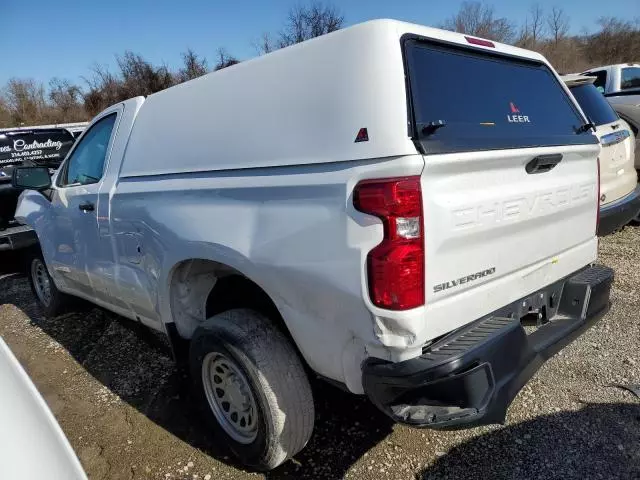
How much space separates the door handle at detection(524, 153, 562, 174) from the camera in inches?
88.6

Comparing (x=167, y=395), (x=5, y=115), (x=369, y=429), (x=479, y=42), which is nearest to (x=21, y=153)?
(x=167, y=395)

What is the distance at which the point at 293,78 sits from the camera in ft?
7.09

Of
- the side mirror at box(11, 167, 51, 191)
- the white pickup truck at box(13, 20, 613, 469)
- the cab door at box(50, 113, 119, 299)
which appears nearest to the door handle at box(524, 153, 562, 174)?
the white pickup truck at box(13, 20, 613, 469)

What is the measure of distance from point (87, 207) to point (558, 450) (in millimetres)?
3301

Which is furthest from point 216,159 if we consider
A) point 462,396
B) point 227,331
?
point 462,396

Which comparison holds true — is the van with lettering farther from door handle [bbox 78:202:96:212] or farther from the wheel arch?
the wheel arch

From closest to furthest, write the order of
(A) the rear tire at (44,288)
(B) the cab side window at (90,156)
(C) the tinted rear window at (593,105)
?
(B) the cab side window at (90,156) < (A) the rear tire at (44,288) < (C) the tinted rear window at (593,105)

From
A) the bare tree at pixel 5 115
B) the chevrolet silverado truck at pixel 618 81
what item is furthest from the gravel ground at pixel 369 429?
the bare tree at pixel 5 115

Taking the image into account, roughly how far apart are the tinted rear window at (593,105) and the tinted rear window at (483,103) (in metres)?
2.58

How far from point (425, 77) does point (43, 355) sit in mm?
Answer: 3825

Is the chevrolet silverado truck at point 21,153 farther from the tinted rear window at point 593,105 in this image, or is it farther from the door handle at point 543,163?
the tinted rear window at point 593,105

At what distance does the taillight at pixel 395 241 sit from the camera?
70.0 inches

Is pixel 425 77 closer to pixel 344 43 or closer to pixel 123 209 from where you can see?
pixel 344 43

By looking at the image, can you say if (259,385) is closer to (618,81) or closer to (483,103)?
(483,103)
